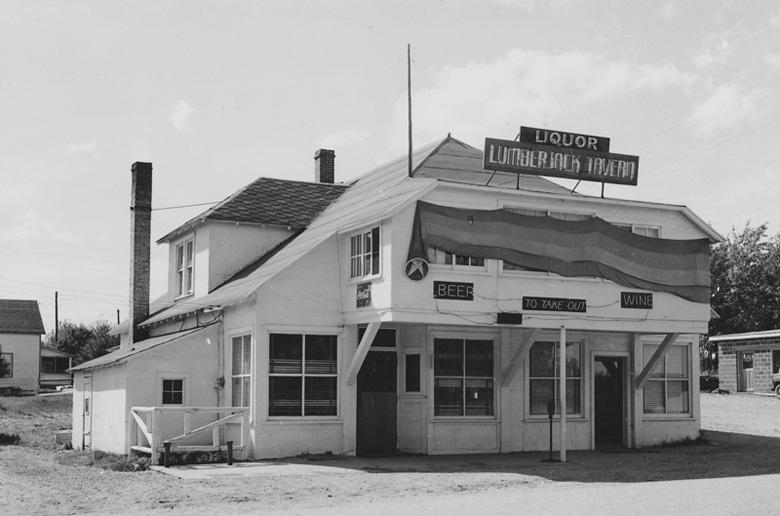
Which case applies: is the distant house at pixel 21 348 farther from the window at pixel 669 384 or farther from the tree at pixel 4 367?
the window at pixel 669 384

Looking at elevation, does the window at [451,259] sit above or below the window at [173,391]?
above

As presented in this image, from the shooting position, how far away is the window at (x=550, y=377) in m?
24.5

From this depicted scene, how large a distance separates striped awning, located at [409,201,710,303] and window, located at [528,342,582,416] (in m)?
2.92

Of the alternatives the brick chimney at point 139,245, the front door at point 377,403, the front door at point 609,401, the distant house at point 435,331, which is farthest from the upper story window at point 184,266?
the front door at point 609,401

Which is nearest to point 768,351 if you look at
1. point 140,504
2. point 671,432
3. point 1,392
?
point 671,432

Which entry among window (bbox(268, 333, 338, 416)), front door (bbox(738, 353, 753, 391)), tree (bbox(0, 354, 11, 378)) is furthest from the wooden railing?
tree (bbox(0, 354, 11, 378))

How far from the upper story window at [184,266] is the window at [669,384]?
42.4 feet

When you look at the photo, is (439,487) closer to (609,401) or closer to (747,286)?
(609,401)

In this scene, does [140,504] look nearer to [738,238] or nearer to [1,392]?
[1,392]

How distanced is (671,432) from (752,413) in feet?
34.8

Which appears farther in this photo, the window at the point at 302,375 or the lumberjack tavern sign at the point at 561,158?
the window at the point at 302,375

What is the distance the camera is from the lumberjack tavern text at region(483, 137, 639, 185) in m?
22.0

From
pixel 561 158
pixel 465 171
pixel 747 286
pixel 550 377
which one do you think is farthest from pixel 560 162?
pixel 747 286

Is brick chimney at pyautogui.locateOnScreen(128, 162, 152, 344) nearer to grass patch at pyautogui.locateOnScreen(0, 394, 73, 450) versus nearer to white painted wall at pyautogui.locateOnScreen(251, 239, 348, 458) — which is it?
grass patch at pyautogui.locateOnScreen(0, 394, 73, 450)
